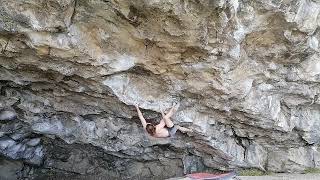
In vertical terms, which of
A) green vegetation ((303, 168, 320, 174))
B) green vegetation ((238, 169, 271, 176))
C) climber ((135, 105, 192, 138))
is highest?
climber ((135, 105, 192, 138))

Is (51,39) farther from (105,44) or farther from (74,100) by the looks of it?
(74,100)

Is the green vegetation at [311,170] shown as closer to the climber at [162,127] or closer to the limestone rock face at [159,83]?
the limestone rock face at [159,83]

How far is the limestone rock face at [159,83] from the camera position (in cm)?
721

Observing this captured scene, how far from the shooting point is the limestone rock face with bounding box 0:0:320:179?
7211 mm

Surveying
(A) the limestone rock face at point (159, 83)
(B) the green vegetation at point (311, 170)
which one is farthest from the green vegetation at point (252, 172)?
(B) the green vegetation at point (311, 170)

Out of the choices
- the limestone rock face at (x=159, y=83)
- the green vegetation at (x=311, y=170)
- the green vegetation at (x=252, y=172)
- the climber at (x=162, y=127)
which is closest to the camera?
the limestone rock face at (x=159, y=83)

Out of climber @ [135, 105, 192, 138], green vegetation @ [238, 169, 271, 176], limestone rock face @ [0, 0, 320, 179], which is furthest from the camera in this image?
green vegetation @ [238, 169, 271, 176]

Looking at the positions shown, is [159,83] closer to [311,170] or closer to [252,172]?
[252,172]

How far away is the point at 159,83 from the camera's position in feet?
30.0

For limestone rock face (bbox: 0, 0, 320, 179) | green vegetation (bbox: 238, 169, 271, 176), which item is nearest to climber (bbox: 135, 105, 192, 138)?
limestone rock face (bbox: 0, 0, 320, 179)

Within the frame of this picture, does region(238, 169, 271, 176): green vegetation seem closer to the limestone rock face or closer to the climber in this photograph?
the limestone rock face

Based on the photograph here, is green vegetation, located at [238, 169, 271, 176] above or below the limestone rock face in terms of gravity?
below

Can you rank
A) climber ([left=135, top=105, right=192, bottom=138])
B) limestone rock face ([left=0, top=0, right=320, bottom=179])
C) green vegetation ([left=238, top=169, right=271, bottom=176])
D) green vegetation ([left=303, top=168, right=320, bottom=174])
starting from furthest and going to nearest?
green vegetation ([left=238, top=169, right=271, bottom=176])
green vegetation ([left=303, top=168, right=320, bottom=174])
climber ([left=135, top=105, right=192, bottom=138])
limestone rock face ([left=0, top=0, right=320, bottom=179])

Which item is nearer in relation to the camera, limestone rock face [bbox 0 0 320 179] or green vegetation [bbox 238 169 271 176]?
limestone rock face [bbox 0 0 320 179]
